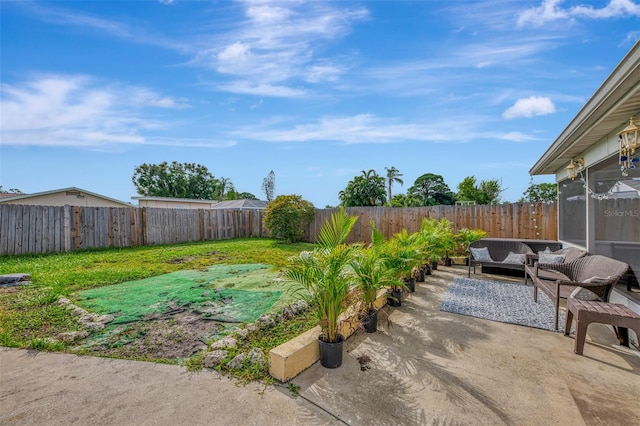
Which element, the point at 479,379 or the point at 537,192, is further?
the point at 537,192

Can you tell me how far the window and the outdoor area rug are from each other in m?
1.47

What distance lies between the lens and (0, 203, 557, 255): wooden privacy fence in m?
7.46

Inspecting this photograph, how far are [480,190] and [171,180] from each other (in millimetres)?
32454

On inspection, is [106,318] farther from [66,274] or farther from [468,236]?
[468,236]

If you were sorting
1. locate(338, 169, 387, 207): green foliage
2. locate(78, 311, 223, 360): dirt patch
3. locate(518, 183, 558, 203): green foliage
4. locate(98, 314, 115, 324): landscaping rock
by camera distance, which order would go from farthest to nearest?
1. locate(338, 169, 387, 207): green foliage
2. locate(518, 183, 558, 203): green foliage
3. locate(98, 314, 115, 324): landscaping rock
4. locate(78, 311, 223, 360): dirt patch

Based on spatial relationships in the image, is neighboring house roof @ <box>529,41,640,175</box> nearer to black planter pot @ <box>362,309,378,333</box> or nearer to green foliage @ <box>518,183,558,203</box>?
black planter pot @ <box>362,309,378,333</box>

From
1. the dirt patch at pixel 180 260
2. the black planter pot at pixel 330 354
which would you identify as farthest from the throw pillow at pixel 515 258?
the dirt patch at pixel 180 260

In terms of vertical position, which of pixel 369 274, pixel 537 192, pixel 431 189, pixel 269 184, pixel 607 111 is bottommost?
pixel 369 274

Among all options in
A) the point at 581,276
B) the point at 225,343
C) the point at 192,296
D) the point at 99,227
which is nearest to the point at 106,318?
the point at 192,296

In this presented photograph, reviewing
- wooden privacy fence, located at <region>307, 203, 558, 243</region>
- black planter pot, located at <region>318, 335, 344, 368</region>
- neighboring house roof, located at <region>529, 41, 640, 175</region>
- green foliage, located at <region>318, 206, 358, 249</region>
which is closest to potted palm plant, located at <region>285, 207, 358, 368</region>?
black planter pot, located at <region>318, 335, 344, 368</region>

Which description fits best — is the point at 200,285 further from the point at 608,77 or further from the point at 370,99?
the point at 370,99

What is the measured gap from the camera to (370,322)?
10.1 ft

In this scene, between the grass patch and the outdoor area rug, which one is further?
the outdoor area rug

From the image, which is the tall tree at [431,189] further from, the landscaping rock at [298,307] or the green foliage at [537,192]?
the landscaping rock at [298,307]
